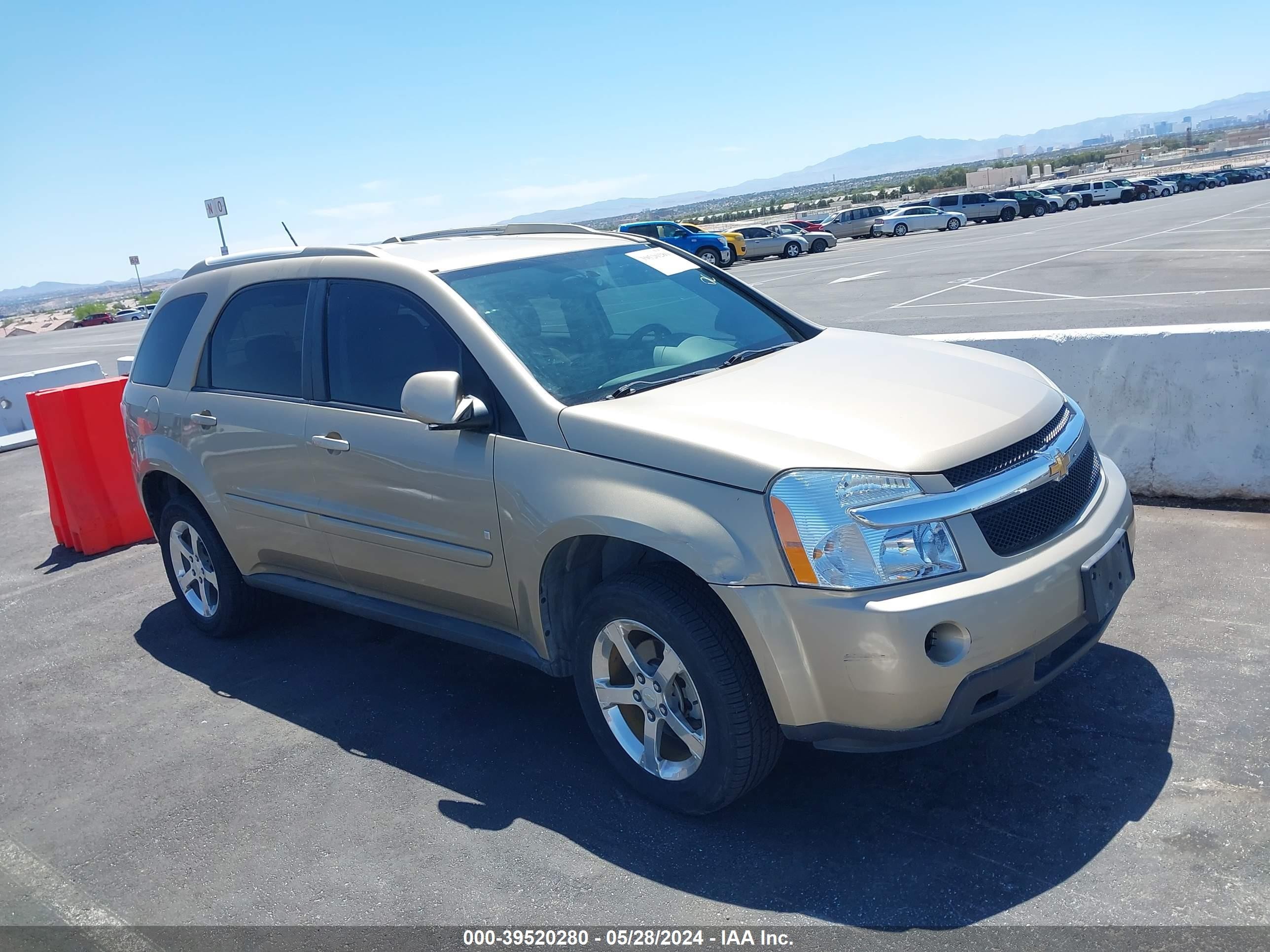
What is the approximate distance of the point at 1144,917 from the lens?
2795 millimetres

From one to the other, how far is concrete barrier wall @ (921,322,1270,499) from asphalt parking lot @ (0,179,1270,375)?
14.7 ft

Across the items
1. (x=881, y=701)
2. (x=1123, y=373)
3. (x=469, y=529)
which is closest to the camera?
(x=881, y=701)

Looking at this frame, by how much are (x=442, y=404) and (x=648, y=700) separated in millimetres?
1242

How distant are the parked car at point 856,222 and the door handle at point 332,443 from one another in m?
51.7

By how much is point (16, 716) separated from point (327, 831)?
2329 mm

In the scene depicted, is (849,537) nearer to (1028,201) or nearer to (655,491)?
(655,491)

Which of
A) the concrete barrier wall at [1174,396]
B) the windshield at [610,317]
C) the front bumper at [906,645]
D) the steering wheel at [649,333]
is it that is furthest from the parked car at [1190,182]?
the front bumper at [906,645]

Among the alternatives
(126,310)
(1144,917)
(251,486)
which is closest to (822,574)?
(1144,917)

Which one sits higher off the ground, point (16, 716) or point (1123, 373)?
point (1123, 373)

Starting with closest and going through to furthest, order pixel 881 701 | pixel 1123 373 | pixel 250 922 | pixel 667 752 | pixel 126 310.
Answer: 1. pixel 881 701
2. pixel 250 922
3. pixel 667 752
4. pixel 1123 373
5. pixel 126 310

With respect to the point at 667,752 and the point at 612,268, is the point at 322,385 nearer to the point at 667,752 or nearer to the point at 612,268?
the point at 612,268

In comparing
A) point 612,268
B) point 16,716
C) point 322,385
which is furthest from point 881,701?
point 16,716

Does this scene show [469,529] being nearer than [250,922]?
No

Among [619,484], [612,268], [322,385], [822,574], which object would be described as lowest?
[822,574]
